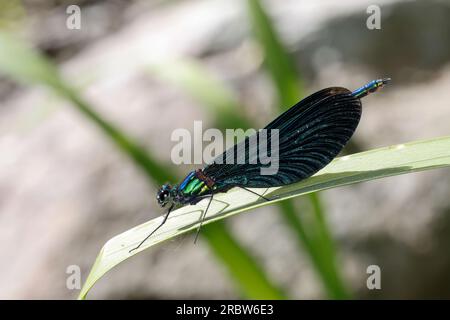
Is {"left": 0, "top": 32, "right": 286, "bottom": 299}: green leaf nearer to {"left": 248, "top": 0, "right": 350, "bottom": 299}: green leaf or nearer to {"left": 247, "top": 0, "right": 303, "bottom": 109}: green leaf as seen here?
{"left": 248, "top": 0, "right": 350, "bottom": 299}: green leaf

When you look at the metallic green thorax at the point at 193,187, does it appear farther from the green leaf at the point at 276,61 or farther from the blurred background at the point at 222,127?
the blurred background at the point at 222,127

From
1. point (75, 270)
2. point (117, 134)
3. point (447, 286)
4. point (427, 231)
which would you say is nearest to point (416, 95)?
point (427, 231)

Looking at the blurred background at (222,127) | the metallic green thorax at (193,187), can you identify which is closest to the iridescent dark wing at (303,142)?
the metallic green thorax at (193,187)

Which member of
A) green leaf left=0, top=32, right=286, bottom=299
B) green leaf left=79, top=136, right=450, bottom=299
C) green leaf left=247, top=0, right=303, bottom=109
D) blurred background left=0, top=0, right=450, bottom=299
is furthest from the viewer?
blurred background left=0, top=0, right=450, bottom=299

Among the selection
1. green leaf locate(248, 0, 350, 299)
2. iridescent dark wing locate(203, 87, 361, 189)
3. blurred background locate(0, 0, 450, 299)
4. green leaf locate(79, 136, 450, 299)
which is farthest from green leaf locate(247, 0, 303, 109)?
blurred background locate(0, 0, 450, 299)

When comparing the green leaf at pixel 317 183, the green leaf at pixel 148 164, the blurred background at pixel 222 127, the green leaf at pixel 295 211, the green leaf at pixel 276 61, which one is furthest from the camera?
the blurred background at pixel 222 127

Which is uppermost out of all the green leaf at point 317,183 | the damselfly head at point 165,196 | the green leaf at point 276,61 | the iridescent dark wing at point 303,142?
the green leaf at point 276,61
